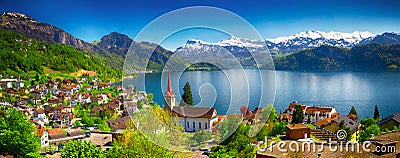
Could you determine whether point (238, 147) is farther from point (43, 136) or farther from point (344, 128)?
point (43, 136)

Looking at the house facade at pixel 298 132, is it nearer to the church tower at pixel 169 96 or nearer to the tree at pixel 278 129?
the tree at pixel 278 129

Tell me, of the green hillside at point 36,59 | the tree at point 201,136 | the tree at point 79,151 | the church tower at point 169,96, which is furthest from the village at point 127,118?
the green hillside at point 36,59

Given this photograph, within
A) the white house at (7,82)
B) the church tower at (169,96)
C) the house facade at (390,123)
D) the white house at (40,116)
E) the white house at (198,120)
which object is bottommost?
the white house at (40,116)

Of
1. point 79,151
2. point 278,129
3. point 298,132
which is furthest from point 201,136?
point 278,129

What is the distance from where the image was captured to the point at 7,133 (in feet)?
43.8

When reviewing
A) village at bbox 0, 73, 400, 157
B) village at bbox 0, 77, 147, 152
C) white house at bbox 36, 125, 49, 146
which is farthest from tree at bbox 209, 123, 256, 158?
white house at bbox 36, 125, 49, 146

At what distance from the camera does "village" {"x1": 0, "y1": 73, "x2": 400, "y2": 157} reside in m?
9.40

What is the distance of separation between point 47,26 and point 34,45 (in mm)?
61079

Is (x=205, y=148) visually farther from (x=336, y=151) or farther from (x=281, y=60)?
(x=281, y=60)

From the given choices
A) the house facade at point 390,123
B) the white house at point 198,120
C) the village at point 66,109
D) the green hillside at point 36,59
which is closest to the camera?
the white house at point 198,120

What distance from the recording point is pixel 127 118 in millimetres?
22891

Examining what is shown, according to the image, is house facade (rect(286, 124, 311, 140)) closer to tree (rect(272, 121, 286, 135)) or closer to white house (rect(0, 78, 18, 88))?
tree (rect(272, 121, 286, 135))

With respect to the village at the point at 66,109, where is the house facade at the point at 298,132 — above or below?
above

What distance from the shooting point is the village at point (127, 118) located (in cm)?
940
